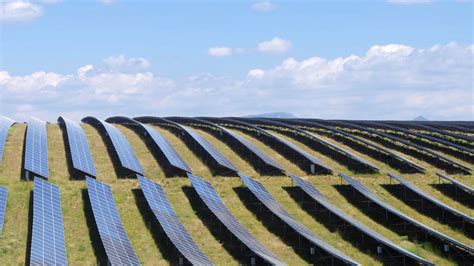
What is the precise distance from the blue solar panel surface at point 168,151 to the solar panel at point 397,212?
17466 millimetres

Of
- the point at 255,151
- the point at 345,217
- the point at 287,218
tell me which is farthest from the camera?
the point at 255,151

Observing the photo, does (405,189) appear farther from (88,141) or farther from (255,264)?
(88,141)

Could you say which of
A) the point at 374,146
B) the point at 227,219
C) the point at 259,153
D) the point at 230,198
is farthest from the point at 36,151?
the point at 374,146

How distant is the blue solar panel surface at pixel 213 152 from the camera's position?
231 feet

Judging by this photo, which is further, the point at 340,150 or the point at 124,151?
the point at 340,150

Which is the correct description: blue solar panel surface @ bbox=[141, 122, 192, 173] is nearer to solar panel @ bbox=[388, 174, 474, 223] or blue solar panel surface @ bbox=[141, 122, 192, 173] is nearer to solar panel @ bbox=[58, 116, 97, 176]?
solar panel @ bbox=[58, 116, 97, 176]

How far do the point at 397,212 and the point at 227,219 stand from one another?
51.1ft

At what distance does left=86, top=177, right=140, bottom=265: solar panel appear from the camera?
44.9 m

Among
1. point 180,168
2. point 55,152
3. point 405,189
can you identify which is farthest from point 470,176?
point 55,152

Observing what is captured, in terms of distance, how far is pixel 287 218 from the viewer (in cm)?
5619

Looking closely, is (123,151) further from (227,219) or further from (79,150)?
(227,219)

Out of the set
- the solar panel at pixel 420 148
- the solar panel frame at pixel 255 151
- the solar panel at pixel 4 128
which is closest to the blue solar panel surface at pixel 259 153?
the solar panel frame at pixel 255 151

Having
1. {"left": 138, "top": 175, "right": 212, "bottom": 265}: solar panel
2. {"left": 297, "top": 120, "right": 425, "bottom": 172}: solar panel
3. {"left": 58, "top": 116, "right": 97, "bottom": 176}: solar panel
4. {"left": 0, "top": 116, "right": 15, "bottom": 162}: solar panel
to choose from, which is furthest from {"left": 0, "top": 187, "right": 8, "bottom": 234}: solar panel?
{"left": 297, "top": 120, "right": 425, "bottom": 172}: solar panel

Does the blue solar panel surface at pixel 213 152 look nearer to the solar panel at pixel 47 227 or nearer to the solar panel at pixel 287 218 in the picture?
the solar panel at pixel 287 218
